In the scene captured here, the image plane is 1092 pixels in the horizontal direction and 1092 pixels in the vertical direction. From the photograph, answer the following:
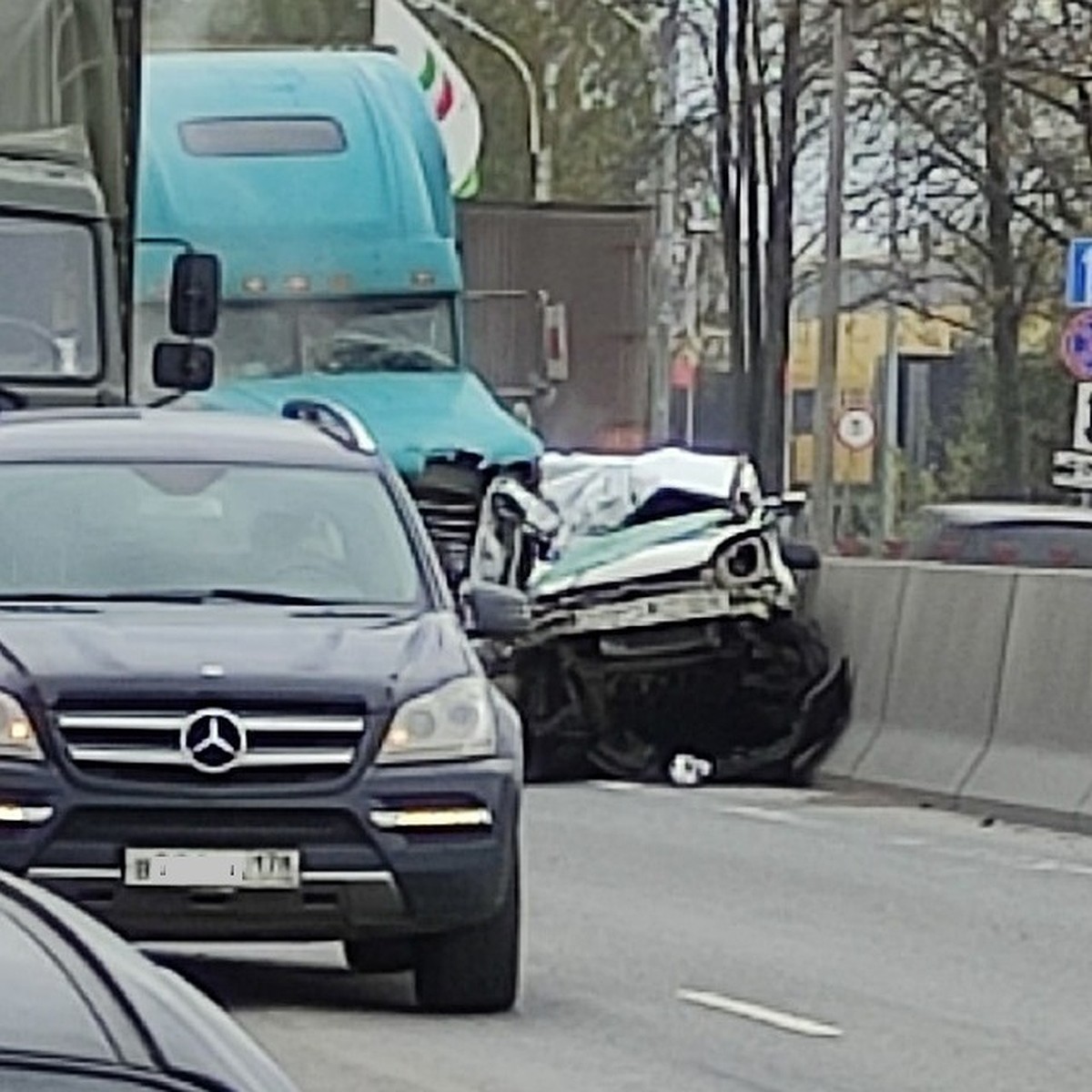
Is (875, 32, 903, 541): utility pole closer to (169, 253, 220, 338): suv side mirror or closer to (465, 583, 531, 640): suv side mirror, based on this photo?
(169, 253, 220, 338): suv side mirror

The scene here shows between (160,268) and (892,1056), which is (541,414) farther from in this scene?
(892,1056)

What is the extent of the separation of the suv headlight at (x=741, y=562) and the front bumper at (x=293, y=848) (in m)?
10.9

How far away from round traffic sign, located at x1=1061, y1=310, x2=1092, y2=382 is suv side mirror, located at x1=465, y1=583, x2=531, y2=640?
15.7 metres

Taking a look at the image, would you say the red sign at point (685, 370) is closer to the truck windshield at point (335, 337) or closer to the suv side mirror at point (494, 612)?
the truck windshield at point (335, 337)

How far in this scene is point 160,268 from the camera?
25.8 metres

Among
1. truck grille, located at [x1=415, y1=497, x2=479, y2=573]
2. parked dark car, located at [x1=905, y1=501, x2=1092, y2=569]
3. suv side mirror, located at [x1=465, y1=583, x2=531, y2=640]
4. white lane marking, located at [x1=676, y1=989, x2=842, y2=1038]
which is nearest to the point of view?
white lane marking, located at [x1=676, y1=989, x2=842, y2=1038]

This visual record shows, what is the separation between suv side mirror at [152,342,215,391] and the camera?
19.9 metres

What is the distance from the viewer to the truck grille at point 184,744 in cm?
1087

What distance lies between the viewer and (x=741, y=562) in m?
22.2

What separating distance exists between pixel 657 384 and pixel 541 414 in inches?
421

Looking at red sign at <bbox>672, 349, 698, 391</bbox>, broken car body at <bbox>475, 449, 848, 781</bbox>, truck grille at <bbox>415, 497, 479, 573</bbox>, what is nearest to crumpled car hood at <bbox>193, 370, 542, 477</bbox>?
truck grille at <bbox>415, 497, 479, 573</bbox>

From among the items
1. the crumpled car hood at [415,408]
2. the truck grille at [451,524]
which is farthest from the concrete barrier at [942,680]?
the crumpled car hood at [415,408]

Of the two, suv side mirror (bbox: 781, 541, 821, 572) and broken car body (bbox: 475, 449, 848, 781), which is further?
suv side mirror (bbox: 781, 541, 821, 572)

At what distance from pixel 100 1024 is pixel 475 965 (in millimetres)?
8248
